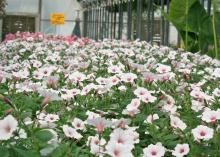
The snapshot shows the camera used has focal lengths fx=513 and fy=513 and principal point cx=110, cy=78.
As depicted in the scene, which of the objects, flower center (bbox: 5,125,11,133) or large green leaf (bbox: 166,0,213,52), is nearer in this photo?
flower center (bbox: 5,125,11,133)

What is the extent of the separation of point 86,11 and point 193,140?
56.7 ft

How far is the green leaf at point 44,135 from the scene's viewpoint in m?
1.20

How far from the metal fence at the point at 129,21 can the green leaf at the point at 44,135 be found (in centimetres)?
685

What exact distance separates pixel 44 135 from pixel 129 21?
10.3 meters

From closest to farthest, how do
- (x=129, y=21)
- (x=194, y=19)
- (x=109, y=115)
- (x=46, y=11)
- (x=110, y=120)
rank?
(x=110, y=120), (x=109, y=115), (x=194, y=19), (x=129, y=21), (x=46, y=11)

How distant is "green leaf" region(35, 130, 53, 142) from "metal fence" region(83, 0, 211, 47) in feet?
22.5

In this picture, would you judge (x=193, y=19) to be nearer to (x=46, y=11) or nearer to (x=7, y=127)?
(x=7, y=127)

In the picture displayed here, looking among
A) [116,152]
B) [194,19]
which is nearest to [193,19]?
[194,19]

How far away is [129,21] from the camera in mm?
11383

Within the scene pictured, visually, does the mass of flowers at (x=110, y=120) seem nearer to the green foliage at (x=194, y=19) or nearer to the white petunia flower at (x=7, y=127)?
the white petunia flower at (x=7, y=127)

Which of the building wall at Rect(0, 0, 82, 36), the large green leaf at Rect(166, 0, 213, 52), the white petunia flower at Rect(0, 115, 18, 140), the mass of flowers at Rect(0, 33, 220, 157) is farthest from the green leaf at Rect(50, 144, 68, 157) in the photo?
the building wall at Rect(0, 0, 82, 36)

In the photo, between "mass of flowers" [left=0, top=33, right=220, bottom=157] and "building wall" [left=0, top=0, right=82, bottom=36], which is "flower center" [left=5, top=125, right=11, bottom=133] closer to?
"mass of flowers" [left=0, top=33, right=220, bottom=157]

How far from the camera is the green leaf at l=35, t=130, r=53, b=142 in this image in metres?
1.20

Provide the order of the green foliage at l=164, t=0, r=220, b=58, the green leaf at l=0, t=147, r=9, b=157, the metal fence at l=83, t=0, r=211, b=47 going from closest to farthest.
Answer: the green leaf at l=0, t=147, r=9, b=157 < the green foliage at l=164, t=0, r=220, b=58 < the metal fence at l=83, t=0, r=211, b=47
